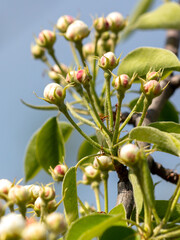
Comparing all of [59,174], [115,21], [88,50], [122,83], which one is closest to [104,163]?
[59,174]

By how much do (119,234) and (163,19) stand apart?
31.4 inches

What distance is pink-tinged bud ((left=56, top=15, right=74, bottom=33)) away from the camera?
6.76 feet

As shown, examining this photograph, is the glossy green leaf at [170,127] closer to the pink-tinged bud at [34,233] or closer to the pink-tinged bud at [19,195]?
the pink-tinged bud at [19,195]

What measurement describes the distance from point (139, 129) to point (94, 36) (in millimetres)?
963

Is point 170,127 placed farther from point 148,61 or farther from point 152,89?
point 148,61

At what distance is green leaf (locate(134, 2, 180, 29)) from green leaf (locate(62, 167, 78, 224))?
60cm

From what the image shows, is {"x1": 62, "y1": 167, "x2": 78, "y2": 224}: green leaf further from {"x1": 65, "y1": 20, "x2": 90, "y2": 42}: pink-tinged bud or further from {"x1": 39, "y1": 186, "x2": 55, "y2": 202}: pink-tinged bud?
{"x1": 65, "y1": 20, "x2": 90, "y2": 42}: pink-tinged bud

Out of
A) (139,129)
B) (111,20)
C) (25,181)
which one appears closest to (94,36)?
(111,20)

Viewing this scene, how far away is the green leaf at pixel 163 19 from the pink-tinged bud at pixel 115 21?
49cm

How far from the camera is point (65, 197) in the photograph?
1.41 m

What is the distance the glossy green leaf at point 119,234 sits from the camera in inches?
47.5

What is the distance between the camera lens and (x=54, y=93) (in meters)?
1.51

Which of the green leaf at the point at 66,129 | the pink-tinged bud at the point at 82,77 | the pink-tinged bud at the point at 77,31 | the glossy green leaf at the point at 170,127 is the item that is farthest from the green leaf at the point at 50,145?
the glossy green leaf at the point at 170,127

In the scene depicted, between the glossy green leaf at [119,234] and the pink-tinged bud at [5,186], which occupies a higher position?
the pink-tinged bud at [5,186]
